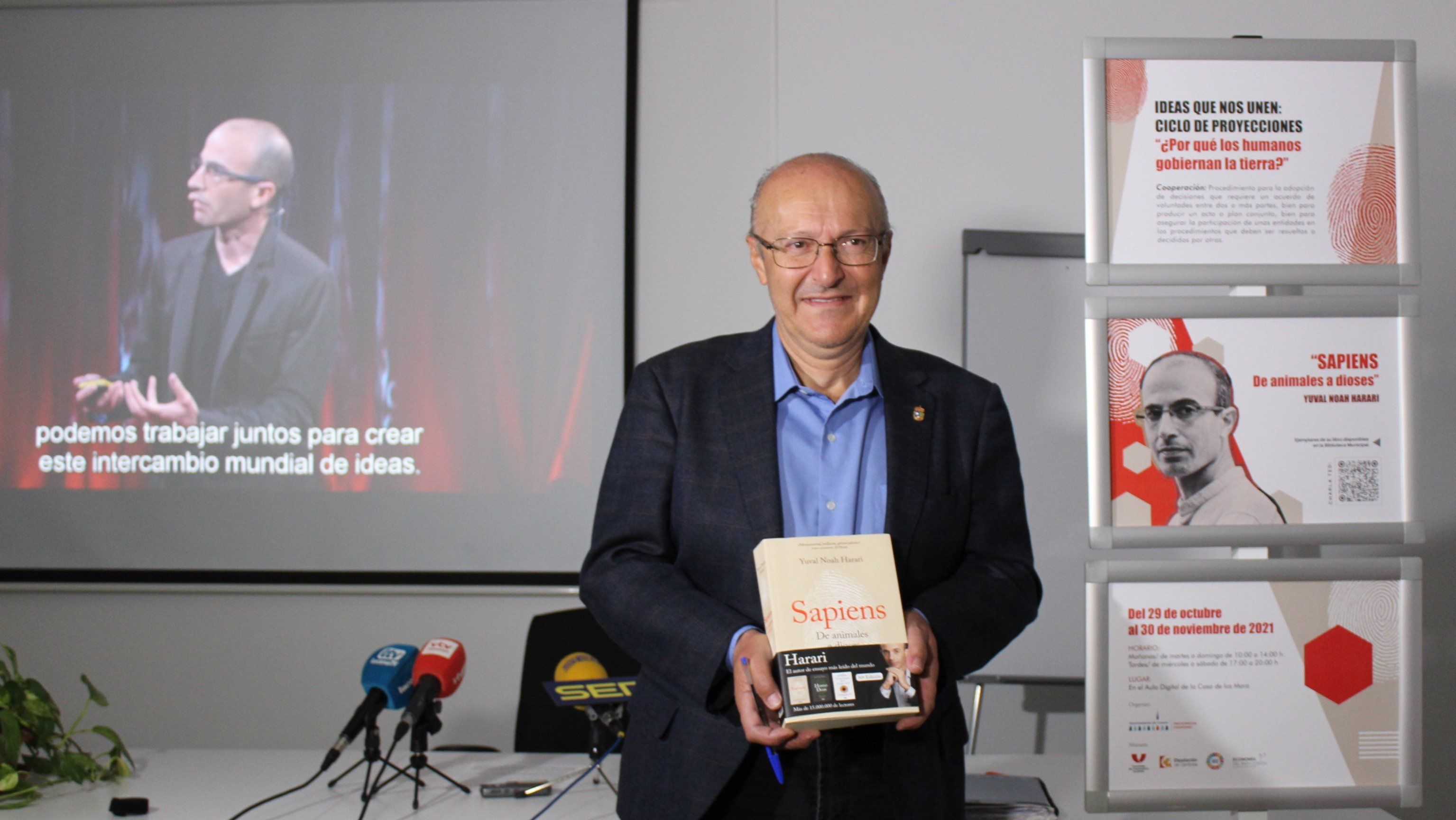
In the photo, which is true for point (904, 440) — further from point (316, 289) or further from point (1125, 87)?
point (316, 289)

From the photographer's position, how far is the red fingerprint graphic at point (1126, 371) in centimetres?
172

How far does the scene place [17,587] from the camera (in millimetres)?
3248

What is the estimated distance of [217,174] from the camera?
10.8 ft

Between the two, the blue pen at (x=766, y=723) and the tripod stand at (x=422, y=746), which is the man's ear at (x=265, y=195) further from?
the blue pen at (x=766, y=723)

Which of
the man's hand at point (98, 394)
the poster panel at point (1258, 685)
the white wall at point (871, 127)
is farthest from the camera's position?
the man's hand at point (98, 394)

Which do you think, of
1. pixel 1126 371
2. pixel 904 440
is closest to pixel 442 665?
pixel 904 440

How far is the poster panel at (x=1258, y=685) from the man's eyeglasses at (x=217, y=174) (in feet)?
9.47

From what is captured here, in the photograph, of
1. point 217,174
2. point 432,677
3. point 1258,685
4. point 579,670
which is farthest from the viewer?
point 217,174

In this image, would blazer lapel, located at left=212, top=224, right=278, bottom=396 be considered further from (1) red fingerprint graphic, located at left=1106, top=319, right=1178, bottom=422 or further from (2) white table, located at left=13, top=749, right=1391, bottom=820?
(1) red fingerprint graphic, located at left=1106, top=319, right=1178, bottom=422

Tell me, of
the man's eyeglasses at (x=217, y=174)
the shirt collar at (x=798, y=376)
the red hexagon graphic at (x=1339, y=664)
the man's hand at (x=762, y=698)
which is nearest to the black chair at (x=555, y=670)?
the shirt collar at (x=798, y=376)

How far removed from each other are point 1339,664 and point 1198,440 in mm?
443

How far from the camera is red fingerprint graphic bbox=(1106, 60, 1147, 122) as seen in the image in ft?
5.77

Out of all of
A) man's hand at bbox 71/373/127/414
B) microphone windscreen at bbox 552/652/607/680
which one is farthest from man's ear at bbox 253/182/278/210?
microphone windscreen at bbox 552/652/607/680

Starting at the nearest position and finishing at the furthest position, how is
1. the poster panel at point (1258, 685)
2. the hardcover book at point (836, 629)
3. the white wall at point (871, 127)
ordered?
the hardcover book at point (836, 629), the poster panel at point (1258, 685), the white wall at point (871, 127)
